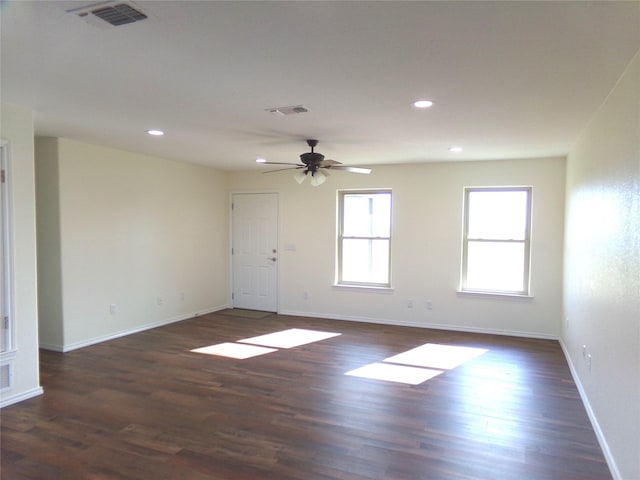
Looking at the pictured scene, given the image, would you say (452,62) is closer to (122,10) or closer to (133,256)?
(122,10)

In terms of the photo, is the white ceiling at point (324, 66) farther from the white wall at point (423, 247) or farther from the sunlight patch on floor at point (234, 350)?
the sunlight patch on floor at point (234, 350)

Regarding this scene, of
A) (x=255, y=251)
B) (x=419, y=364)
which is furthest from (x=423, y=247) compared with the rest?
(x=255, y=251)

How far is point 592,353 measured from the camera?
3.05 metres

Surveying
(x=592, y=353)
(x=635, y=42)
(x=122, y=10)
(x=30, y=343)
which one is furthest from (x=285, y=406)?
(x=635, y=42)

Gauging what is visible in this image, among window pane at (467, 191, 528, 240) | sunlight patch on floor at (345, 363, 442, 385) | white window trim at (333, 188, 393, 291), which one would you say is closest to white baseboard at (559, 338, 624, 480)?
sunlight patch on floor at (345, 363, 442, 385)

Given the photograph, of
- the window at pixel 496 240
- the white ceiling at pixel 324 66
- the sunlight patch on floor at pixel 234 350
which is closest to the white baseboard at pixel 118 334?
the sunlight patch on floor at pixel 234 350

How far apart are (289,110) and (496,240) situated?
3791 mm

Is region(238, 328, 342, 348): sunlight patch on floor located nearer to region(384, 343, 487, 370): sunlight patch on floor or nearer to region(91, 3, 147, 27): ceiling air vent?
region(384, 343, 487, 370): sunlight patch on floor

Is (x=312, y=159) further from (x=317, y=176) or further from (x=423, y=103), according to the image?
(x=423, y=103)

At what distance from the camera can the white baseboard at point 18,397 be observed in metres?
3.18

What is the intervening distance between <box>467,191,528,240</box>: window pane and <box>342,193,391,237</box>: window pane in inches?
47.4

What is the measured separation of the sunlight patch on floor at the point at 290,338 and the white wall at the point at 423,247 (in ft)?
3.12

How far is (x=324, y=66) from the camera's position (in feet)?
7.70

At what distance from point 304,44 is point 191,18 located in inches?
21.6
